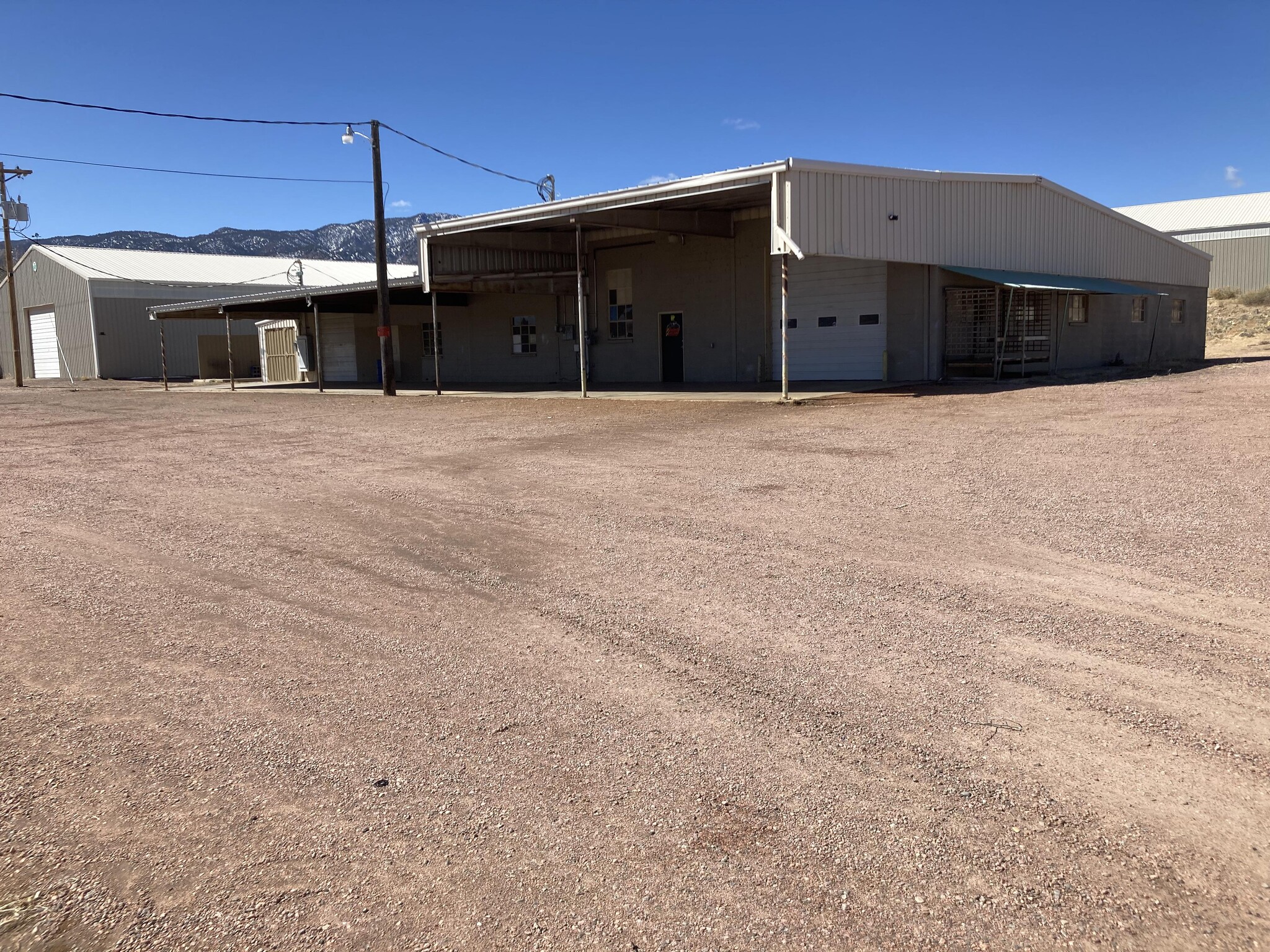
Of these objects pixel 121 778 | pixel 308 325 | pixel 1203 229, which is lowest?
pixel 121 778

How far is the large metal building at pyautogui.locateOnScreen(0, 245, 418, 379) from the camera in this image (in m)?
47.1

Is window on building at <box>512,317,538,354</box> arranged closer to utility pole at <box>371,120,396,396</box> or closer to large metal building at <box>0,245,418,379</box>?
utility pole at <box>371,120,396,396</box>

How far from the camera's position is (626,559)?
677 centimetres

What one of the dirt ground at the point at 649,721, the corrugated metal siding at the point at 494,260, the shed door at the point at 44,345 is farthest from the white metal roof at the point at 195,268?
the dirt ground at the point at 649,721

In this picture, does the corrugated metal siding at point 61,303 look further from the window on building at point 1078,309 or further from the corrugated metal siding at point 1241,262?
the corrugated metal siding at point 1241,262

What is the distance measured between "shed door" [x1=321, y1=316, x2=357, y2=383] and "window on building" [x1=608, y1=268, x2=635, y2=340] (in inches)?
549

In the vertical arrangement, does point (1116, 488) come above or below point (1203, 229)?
below

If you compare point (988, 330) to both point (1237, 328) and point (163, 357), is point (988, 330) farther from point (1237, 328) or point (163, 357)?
point (163, 357)

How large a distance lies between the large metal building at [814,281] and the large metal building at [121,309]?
63.4 ft

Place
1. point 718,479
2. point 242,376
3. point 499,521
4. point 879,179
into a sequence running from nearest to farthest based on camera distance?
point 499,521 < point 718,479 < point 879,179 < point 242,376

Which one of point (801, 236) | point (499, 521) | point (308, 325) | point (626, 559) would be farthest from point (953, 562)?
point (308, 325)

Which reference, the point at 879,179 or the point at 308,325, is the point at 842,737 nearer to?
the point at 879,179

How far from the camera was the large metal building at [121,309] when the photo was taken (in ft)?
155

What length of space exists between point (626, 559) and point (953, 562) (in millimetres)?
2239
